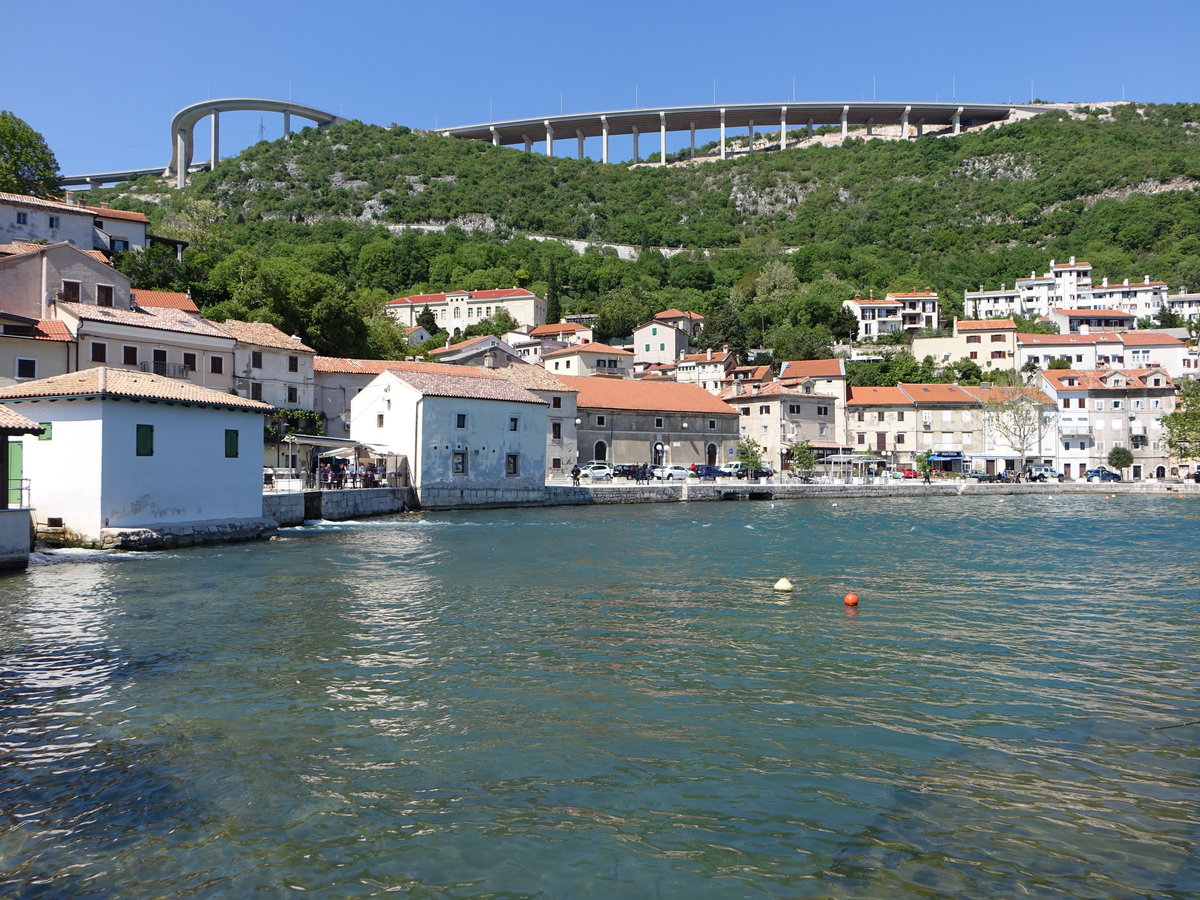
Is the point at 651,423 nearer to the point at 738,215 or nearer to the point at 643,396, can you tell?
the point at 643,396

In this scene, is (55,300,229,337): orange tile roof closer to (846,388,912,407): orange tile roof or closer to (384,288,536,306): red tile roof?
(846,388,912,407): orange tile roof

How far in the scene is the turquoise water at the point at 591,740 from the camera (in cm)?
649

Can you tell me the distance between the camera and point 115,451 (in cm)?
2375

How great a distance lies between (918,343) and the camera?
9312cm

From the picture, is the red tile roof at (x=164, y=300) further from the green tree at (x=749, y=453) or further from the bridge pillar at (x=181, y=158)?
the bridge pillar at (x=181, y=158)

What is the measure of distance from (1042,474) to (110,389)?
218 ft

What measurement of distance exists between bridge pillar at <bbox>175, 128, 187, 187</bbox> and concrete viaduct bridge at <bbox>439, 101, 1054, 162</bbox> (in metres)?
50.5

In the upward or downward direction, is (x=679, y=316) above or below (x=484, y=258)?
below

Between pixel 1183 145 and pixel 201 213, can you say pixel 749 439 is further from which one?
pixel 1183 145

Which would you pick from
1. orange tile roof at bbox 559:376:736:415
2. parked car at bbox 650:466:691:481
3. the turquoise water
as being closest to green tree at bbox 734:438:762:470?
orange tile roof at bbox 559:376:736:415

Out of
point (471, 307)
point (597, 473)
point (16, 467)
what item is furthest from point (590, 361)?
point (16, 467)

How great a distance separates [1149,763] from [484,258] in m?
127

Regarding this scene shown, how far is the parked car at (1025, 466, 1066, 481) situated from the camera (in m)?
69.2

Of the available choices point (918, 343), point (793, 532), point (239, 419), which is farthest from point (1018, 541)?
point (918, 343)
